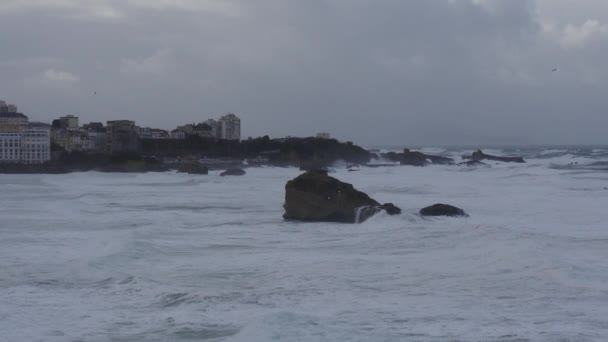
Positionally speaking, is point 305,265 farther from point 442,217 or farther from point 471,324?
point 442,217

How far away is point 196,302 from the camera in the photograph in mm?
9062

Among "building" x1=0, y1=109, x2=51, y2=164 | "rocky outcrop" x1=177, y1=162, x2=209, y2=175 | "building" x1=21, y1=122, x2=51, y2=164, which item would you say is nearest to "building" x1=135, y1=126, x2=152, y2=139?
"building" x1=0, y1=109, x2=51, y2=164

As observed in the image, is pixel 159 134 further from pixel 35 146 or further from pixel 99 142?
pixel 35 146

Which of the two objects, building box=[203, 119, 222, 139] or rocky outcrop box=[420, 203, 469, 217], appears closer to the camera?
rocky outcrop box=[420, 203, 469, 217]

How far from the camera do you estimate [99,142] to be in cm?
10250

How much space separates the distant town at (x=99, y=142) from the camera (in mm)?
77812

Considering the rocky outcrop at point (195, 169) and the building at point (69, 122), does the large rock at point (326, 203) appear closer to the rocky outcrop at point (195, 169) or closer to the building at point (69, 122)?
the rocky outcrop at point (195, 169)

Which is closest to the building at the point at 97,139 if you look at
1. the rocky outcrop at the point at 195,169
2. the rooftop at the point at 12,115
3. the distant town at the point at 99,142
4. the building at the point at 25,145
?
the distant town at the point at 99,142

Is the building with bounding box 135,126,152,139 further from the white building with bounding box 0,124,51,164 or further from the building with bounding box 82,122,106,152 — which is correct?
the white building with bounding box 0,124,51,164

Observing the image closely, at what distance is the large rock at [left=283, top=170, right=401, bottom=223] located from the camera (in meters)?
18.8

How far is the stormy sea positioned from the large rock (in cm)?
49

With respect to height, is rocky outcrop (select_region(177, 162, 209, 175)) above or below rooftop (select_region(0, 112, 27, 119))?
below

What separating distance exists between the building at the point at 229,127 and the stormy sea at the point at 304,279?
11297cm

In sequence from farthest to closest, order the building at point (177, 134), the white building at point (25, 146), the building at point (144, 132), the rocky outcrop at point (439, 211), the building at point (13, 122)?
the building at point (177, 134) < the building at point (144, 132) < the building at point (13, 122) < the white building at point (25, 146) < the rocky outcrop at point (439, 211)
